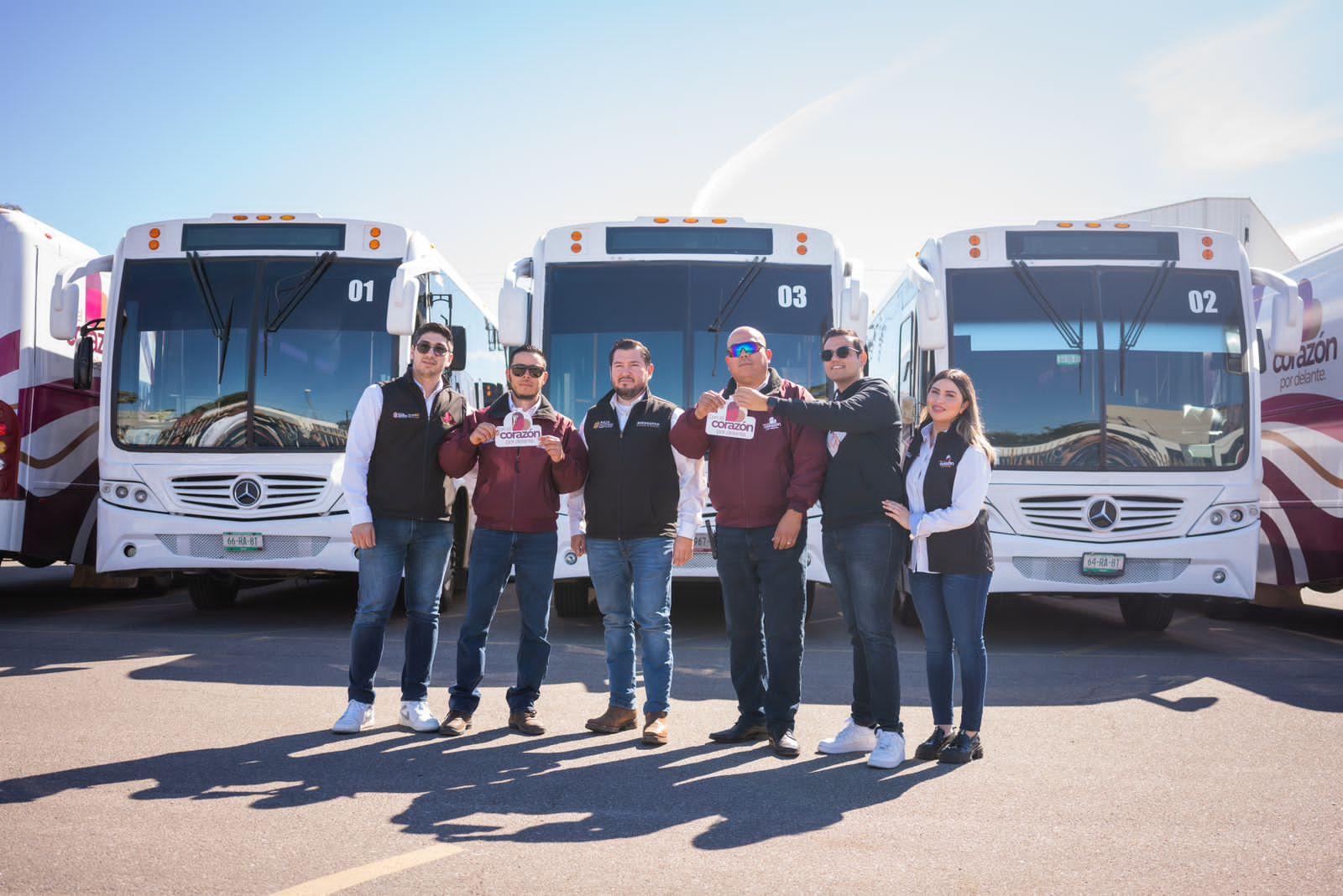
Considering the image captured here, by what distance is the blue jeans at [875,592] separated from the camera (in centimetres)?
555

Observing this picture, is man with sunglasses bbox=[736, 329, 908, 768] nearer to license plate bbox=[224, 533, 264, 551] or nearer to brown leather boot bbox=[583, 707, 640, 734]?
brown leather boot bbox=[583, 707, 640, 734]

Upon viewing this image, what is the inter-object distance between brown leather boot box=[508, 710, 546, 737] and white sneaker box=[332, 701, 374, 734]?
737 millimetres

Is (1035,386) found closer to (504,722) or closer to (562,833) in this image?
(504,722)

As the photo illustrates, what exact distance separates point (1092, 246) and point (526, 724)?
6.19 meters

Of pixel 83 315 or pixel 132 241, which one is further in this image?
pixel 83 315

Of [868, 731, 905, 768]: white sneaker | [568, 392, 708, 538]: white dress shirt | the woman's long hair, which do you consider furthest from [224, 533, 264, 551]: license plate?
the woman's long hair

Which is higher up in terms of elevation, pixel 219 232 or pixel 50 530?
pixel 219 232

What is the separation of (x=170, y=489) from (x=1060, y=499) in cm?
703

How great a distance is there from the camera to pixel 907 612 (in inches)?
410

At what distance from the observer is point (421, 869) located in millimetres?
3826

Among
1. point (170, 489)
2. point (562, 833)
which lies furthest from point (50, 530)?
point (562, 833)

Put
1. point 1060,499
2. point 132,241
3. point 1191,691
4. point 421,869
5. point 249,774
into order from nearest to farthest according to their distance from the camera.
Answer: point 421,869 → point 249,774 → point 1191,691 → point 1060,499 → point 132,241

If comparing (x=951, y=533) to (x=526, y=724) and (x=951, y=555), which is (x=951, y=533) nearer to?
(x=951, y=555)

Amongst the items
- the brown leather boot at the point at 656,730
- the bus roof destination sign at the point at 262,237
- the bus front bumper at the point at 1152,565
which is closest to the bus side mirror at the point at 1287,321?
the bus front bumper at the point at 1152,565
